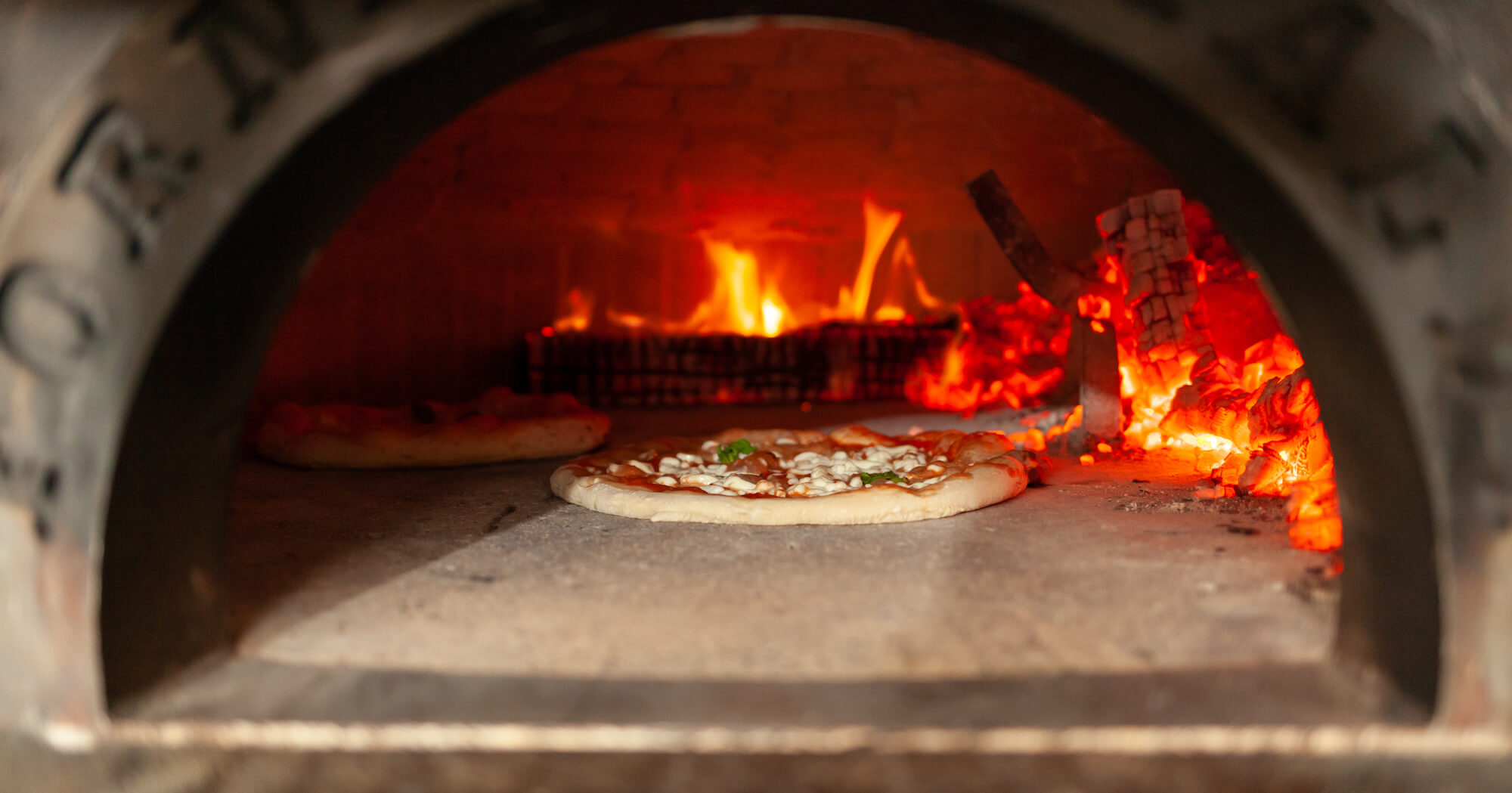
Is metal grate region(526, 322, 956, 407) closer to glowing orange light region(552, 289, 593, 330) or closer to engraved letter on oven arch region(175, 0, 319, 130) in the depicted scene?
glowing orange light region(552, 289, 593, 330)

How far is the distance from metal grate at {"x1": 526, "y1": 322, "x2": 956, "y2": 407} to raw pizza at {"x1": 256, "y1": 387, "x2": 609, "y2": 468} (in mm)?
1133

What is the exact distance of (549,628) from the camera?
1.72 metres

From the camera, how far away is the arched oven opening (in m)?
1.48

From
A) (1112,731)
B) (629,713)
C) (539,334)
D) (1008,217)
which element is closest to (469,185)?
(539,334)

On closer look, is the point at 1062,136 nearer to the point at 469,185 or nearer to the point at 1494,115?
the point at 469,185

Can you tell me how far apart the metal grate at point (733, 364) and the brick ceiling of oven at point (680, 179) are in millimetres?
420

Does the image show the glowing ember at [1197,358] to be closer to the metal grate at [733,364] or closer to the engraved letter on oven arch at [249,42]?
the metal grate at [733,364]

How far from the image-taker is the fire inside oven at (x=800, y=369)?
1734 millimetres

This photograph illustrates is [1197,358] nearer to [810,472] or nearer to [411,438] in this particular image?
[810,472]

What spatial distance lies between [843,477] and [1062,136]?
3429mm

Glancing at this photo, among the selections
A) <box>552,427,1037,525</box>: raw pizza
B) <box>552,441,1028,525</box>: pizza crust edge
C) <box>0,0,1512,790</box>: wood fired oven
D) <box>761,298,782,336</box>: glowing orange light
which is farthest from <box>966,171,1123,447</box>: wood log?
<box>761,298,782,336</box>: glowing orange light

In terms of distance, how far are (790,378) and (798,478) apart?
263cm

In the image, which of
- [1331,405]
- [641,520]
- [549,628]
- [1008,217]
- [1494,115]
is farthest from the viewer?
[1008,217]

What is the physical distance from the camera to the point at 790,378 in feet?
18.1
